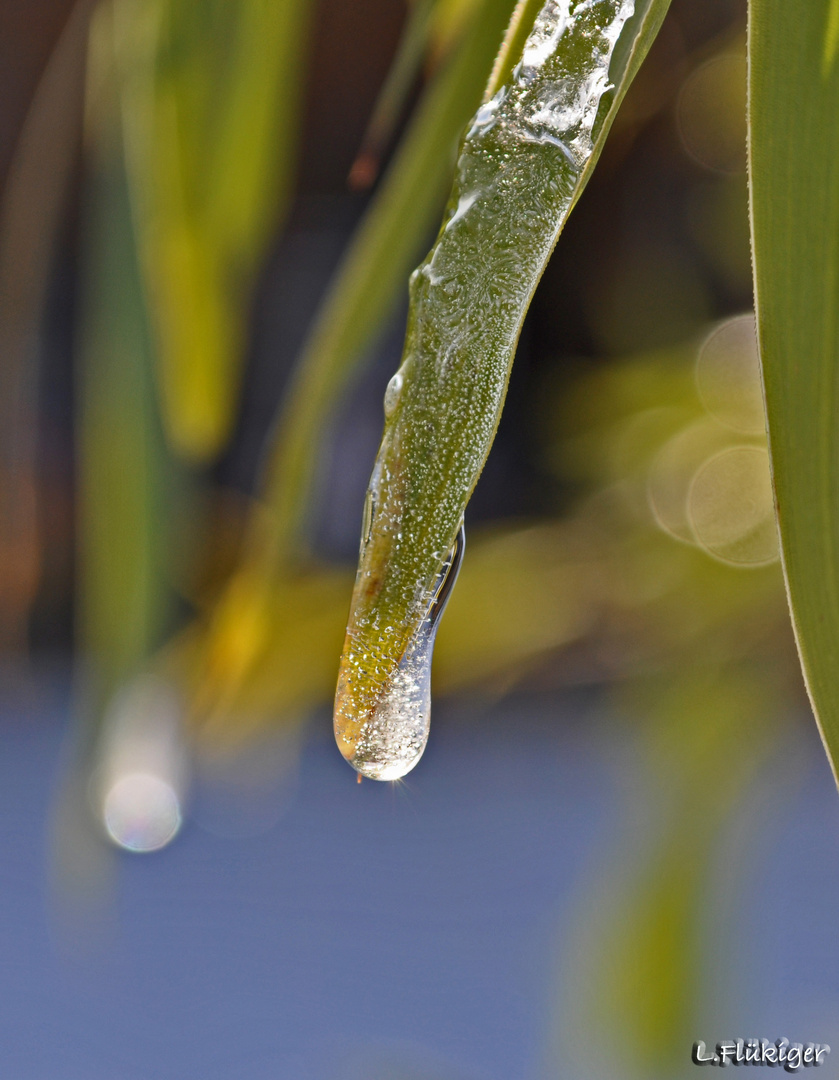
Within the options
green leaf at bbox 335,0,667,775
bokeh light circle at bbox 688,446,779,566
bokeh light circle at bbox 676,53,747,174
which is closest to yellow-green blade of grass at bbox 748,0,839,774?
green leaf at bbox 335,0,667,775

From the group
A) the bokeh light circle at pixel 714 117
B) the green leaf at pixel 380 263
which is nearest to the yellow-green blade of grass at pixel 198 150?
the green leaf at pixel 380 263

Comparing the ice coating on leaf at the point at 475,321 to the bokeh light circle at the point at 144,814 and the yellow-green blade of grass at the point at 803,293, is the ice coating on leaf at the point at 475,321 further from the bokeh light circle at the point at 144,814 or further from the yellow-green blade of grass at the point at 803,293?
the bokeh light circle at the point at 144,814

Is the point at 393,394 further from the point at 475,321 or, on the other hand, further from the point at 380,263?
the point at 380,263

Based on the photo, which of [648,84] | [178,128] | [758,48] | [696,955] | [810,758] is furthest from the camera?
[810,758]

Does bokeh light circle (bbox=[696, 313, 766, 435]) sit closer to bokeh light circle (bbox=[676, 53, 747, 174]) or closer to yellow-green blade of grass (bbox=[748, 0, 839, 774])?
bokeh light circle (bbox=[676, 53, 747, 174])

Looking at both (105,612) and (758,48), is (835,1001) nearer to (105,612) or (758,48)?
(105,612)

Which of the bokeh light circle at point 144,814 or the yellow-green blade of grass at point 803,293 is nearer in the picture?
the yellow-green blade of grass at point 803,293

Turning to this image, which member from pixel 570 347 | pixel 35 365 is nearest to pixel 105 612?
pixel 35 365

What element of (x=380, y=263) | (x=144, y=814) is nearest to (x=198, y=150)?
(x=380, y=263)
